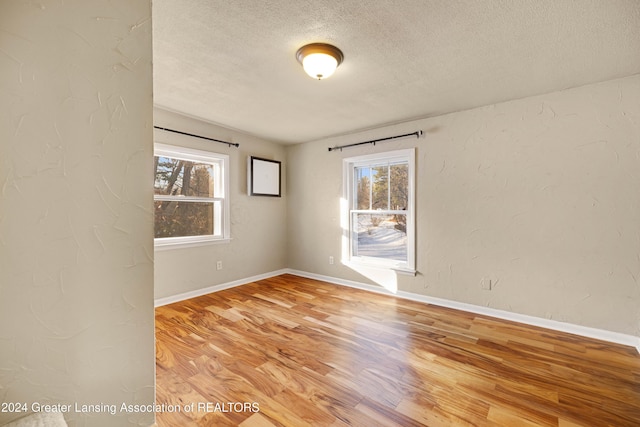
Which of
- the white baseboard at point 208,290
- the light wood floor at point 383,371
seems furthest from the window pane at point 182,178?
the light wood floor at point 383,371

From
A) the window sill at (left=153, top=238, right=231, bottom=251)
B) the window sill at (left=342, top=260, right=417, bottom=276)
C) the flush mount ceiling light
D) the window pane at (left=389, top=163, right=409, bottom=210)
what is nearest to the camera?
the flush mount ceiling light

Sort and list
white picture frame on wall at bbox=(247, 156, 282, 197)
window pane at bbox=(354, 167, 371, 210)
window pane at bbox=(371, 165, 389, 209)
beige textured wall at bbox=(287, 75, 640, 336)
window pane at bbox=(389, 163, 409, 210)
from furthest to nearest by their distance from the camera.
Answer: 1. white picture frame on wall at bbox=(247, 156, 282, 197)
2. window pane at bbox=(354, 167, 371, 210)
3. window pane at bbox=(371, 165, 389, 209)
4. window pane at bbox=(389, 163, 409, 210)
5. beige textured wall at bbox=(287, 75, 640, 336)

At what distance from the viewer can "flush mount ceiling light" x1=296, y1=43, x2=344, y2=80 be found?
77.0 inches

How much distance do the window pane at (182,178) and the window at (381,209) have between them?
2046 mm

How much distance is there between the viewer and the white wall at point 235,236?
3436mm

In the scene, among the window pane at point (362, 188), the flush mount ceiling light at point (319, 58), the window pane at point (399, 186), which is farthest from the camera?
the window pane at point (362, 188)

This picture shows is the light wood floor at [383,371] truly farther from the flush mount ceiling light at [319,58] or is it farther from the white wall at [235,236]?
the flush mount ceiling light at [319,58]

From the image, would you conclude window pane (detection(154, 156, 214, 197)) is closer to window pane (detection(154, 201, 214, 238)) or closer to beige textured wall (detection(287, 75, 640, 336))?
window pane (detection(154, 201, 214, 238))

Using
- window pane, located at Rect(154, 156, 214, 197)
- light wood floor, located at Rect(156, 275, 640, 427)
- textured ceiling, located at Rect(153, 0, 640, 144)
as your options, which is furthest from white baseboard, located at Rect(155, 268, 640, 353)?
textured ceiling, located at Rect(153, 0, 640, 144)

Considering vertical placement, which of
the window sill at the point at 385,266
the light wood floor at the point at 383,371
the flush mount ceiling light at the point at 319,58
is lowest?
the light wood floor at the point at 383,371

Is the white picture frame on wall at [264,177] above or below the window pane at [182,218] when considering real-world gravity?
above

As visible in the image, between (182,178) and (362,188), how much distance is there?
2536mm

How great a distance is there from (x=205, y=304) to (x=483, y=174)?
3.63 meters

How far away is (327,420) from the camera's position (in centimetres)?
154
